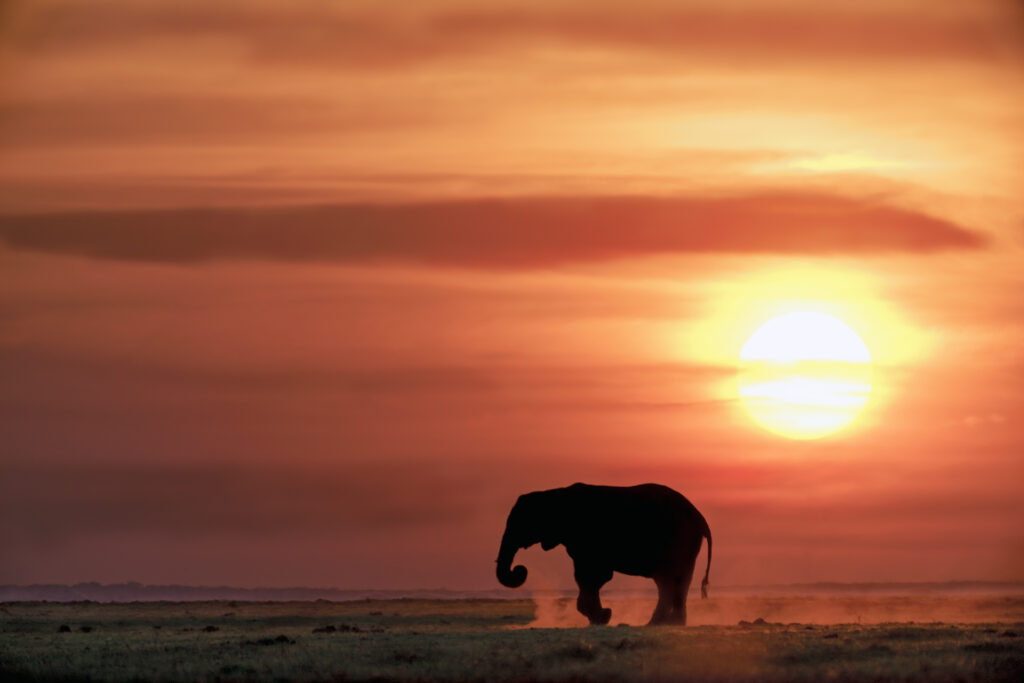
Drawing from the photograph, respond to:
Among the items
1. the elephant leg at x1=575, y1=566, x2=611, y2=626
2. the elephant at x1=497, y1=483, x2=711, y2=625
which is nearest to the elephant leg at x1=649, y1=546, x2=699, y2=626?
the elephant at x1=497, y1=483, x2=711, y2=625

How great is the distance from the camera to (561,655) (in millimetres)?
42688

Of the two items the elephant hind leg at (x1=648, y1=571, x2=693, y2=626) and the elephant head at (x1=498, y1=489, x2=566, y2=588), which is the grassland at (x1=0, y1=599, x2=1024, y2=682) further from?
the elephant head at (x1=498, y1=489, x2=566, y2=588)

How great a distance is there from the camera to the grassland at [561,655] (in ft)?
133

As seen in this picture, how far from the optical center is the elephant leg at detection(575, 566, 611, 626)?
185 ft

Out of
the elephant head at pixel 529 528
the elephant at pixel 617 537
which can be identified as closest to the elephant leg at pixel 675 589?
the elephant at pixel 617 537

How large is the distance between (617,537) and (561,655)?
15.9 metres

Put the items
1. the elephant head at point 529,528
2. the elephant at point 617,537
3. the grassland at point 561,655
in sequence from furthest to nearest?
1. the elephant head at point 529,528
2. the elephant at point 617,537
3. the grassland at point 561,655

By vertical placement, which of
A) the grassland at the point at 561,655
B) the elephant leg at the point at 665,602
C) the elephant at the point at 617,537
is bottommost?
the grassland at the point at 561,655

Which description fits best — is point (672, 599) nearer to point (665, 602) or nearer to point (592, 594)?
point (665, 602)

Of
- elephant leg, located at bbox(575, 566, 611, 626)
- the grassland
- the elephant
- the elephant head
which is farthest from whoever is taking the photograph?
the elephant head

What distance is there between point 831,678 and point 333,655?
1294 cm

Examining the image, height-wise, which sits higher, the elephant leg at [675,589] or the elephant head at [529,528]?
the elephant head at [529,528]

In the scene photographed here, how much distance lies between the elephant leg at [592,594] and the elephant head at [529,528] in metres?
2.25

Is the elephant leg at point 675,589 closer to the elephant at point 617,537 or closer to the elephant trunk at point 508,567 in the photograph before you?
the elephant at point 617,537
